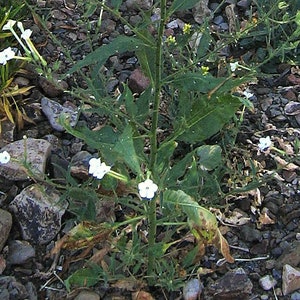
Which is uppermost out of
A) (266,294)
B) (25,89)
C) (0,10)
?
(0,10)

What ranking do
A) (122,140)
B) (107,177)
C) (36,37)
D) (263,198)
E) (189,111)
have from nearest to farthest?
(122,140), (189,111), (107,177), (263,198), (36,37)

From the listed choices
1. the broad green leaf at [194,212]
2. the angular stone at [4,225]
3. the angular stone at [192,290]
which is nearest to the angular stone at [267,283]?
the angular stone at [192,290]

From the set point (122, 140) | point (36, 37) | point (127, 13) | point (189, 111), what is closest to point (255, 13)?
point (127, 13)

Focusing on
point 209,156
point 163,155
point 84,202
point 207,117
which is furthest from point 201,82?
point 84,202

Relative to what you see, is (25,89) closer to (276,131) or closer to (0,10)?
(0,10)

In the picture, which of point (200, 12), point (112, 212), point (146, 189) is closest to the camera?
point (146, 189)

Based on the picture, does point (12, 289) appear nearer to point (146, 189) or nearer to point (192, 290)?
point (192, 290)

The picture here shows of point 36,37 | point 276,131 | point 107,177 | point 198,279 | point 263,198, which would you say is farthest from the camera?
point 36,37
